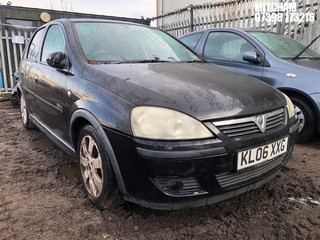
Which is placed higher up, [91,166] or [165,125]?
[165,125]

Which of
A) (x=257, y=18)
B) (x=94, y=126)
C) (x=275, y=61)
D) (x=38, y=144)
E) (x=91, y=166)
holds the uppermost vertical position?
(x=257, y=18)

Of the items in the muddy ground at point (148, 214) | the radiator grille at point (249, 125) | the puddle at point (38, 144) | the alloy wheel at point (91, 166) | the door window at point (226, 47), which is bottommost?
the puddle at point (38, 144)

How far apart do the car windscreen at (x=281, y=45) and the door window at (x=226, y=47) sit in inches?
8.1

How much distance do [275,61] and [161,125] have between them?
2.76m

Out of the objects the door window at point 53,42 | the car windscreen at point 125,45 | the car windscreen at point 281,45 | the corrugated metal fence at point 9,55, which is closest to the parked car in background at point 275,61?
the car windscreen at point 281,45

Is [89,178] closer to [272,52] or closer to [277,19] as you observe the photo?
[272,52]

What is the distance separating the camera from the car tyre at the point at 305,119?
368cm

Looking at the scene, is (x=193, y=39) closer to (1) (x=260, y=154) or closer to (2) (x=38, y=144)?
(2) (x=38, y=144)

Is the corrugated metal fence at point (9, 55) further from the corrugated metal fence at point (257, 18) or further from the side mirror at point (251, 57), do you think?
the side mirror at point (251, 57)

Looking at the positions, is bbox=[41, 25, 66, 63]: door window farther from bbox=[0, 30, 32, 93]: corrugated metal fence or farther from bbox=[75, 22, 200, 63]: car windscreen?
bbox=[0, 30, 32, 93]: corrugated metal fence

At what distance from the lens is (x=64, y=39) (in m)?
2.92

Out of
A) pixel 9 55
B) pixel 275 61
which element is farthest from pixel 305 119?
pixel 9 55

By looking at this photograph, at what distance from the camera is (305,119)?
147 inches

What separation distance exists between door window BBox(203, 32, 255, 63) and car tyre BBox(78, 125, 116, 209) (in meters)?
2.88
